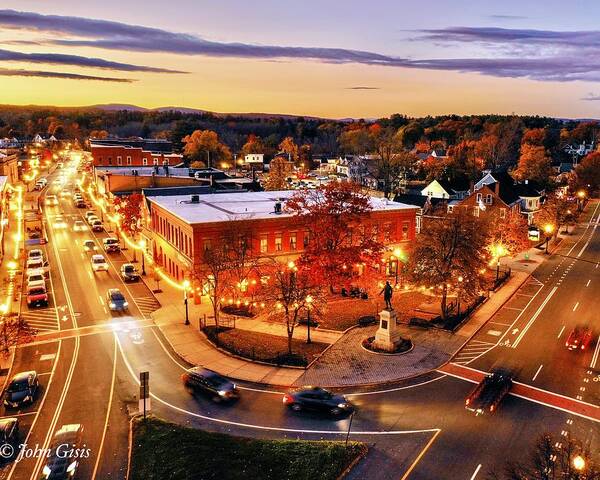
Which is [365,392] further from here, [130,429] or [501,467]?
[130,429]

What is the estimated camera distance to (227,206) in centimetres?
5678

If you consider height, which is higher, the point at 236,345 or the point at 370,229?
the point at 370,229

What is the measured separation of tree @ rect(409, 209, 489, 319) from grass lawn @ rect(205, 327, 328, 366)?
11206mm

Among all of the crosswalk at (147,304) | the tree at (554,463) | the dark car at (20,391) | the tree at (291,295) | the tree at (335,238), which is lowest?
the crosswalk at (147,304)

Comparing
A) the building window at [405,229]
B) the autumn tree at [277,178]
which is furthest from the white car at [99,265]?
the autumn tree at [277,178]

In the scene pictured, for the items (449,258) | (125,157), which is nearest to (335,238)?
(449,258)

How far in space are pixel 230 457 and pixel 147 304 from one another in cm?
2689

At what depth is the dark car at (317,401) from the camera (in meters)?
28.0

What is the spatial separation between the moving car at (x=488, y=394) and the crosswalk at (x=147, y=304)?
2780cm

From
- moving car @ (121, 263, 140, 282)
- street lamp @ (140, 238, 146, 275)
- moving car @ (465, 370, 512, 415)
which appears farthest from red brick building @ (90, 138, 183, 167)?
moving car @ (465, 370, 512, 415)

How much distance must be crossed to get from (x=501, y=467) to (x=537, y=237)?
61475 millimetres

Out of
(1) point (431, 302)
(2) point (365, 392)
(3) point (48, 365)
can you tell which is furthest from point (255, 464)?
(1) point (431, 302)

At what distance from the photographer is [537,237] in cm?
7769

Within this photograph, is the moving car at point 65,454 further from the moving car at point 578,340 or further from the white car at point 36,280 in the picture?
the moving car at point 578,340
